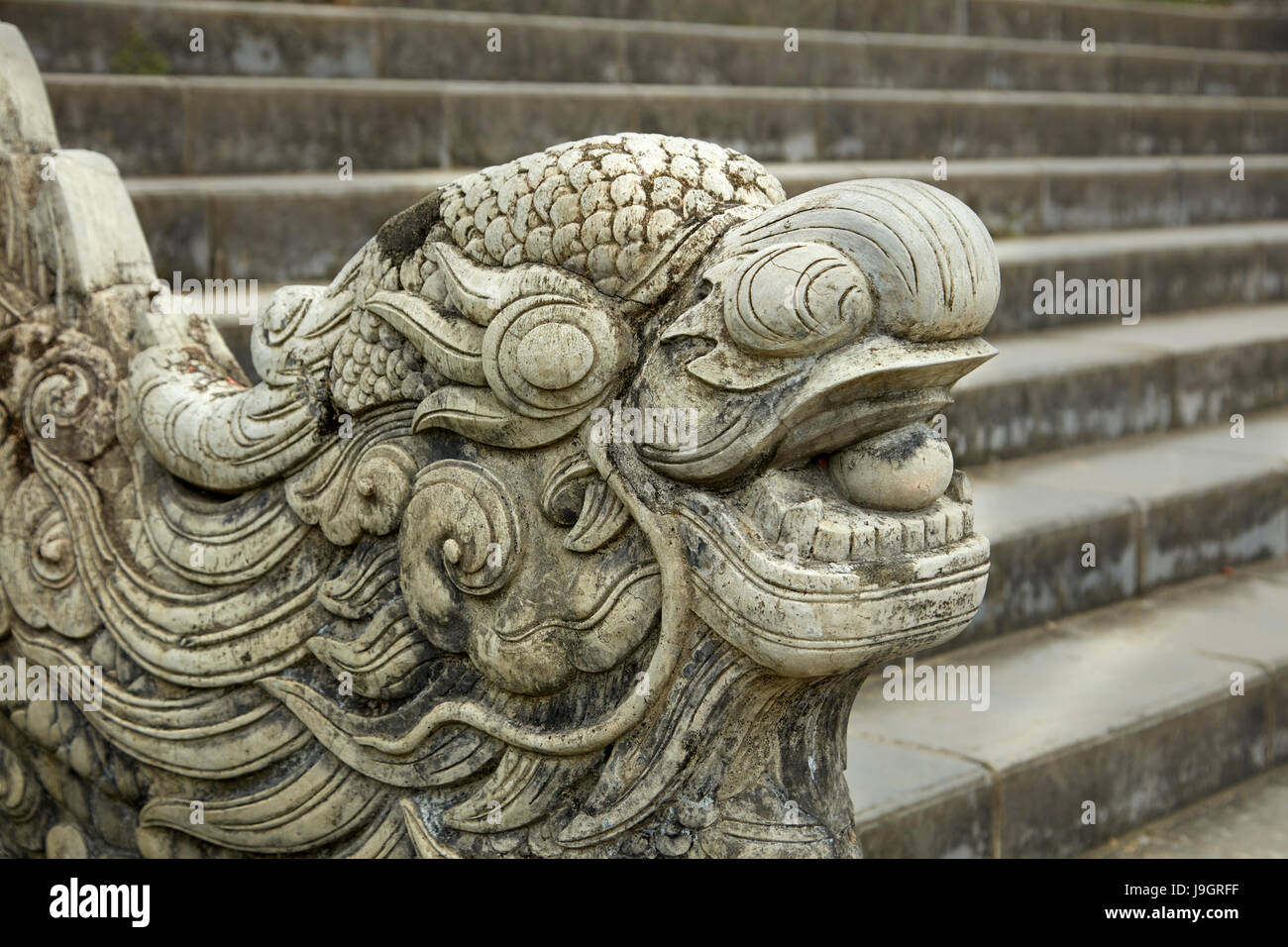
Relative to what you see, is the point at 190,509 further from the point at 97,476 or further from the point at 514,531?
the point at 514,531

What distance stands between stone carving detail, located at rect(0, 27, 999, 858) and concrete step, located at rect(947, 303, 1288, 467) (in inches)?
71.8

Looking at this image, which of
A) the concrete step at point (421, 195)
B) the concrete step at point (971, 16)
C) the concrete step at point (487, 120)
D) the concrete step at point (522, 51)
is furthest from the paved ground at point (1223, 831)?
the concrete step at point (971, 16)

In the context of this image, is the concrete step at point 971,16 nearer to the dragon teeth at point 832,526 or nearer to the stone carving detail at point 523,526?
the stone carving detail at point 523,526

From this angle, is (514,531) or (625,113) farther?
(625,113)

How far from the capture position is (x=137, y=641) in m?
2.00

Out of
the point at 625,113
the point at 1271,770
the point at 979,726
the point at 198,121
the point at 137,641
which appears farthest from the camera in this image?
the point at 625,113

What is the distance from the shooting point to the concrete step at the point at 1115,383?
355cm

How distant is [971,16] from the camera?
590cm

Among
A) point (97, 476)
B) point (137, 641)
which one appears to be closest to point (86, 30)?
point (97, 476)

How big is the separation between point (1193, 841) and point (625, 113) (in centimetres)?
228

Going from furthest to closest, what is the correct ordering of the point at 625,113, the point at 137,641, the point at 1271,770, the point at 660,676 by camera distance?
the point at 625,113 < the point at 1271,770 < the point at 137,641 < the point at 660,676
